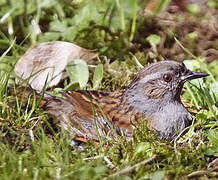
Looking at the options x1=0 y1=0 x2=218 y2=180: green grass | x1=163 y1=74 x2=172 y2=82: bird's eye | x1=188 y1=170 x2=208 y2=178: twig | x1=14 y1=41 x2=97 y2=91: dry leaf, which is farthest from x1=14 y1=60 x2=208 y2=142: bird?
x1=188 y1=170 x2=208 y2=178: twig

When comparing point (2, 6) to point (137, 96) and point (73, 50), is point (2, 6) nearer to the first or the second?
point (73, 50)

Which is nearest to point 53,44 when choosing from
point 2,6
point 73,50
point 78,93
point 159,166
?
point 73,50

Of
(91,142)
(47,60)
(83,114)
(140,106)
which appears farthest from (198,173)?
(47,60)

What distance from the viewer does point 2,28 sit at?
7.66 m

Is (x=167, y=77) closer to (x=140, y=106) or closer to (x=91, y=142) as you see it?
(x=140, y=106)

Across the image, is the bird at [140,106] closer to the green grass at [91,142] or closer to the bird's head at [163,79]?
the bird's head at [163,79]

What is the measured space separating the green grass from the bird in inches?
7.2

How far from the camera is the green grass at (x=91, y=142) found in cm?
481

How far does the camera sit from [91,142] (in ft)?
17.6

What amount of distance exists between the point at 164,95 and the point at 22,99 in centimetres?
140

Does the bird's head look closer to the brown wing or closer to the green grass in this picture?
the green grass

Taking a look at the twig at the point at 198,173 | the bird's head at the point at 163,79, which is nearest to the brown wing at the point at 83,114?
the bird's head at the point at 163,79

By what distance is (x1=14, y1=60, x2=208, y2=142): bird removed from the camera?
5.79 m

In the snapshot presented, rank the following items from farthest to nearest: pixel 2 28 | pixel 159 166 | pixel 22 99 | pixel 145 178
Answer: pixel 2 28, pixel 22 99, pixel 159 166, pixel 145 178
